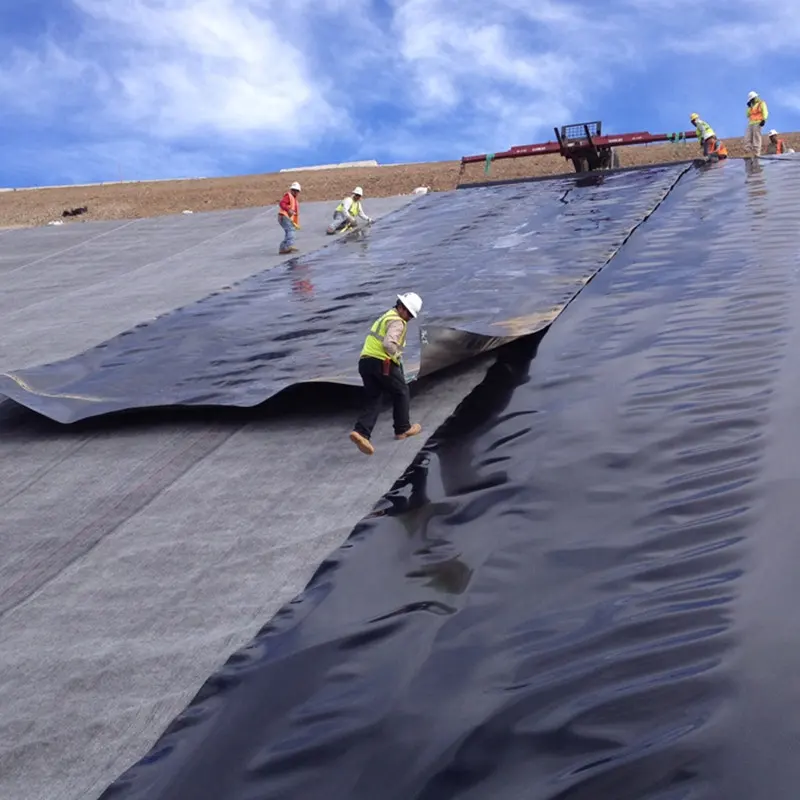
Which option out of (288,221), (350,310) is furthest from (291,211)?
(350,310)

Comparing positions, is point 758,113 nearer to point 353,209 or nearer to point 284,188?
point 353,209

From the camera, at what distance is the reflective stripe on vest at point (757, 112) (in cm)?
1477

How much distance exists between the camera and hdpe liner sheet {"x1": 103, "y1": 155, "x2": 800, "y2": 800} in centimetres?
228

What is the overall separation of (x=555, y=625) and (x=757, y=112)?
13914 millimetres

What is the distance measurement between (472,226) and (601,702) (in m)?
8.74

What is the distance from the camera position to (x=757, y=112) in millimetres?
14812

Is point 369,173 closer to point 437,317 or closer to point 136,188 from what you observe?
point 136,188

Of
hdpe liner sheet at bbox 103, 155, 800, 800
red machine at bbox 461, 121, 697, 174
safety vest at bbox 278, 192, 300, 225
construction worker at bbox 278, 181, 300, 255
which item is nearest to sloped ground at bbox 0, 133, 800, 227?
red machine at bbox 461, 121, 697, 174

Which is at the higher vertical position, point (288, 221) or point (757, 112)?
point (757, 112)

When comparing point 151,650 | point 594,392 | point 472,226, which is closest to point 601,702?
point 151,650

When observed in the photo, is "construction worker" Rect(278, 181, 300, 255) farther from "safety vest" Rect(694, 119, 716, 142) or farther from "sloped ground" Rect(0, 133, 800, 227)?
"sloped ground" Rect(0, 133, 800, 227)

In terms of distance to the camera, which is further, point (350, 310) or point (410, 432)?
point (350, 310)

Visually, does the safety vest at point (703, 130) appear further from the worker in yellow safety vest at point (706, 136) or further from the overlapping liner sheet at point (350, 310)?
the overlapping liner sheet at point (350, 310)

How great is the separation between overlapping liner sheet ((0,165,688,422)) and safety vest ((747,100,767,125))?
4.23 meters
